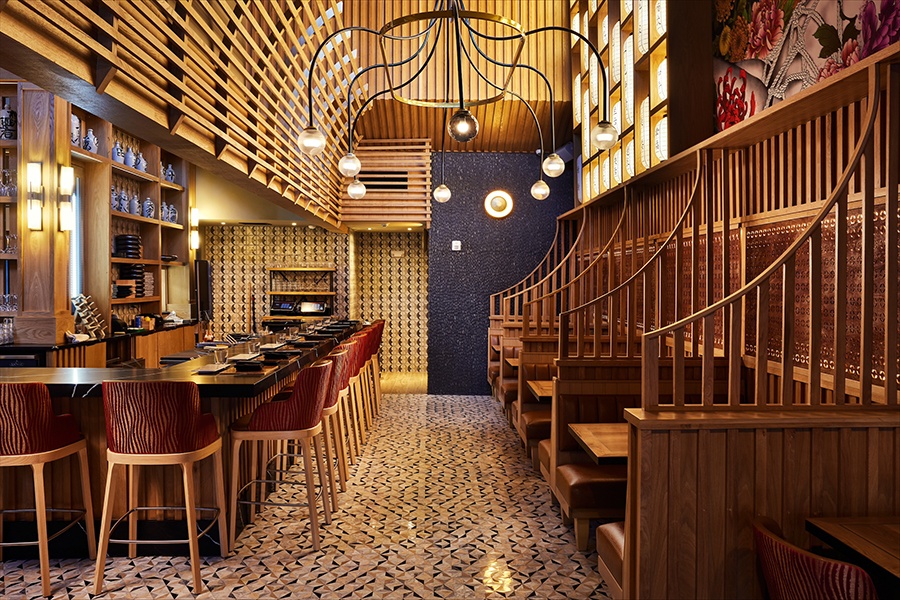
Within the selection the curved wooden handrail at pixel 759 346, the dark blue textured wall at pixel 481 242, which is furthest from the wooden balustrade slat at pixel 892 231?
the dark blue textured wall at pixel 481 242

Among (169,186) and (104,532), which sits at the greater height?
(169,186)

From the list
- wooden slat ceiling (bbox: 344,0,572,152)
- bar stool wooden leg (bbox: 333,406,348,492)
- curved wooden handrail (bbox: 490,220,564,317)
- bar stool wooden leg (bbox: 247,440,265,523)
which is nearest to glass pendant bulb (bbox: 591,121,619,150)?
bar stool wooden leg (bbox: 333,406,348,492)

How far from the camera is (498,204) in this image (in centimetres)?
934

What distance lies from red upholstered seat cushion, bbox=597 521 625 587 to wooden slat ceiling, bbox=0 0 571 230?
2967 mm

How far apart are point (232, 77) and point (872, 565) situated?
4.32m

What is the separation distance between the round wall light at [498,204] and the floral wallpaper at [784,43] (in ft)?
14.9

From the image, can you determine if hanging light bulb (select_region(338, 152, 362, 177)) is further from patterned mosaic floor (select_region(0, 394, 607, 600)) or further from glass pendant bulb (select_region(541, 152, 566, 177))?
patterned mosaic floor (select_region(0, 394, 607, 600))

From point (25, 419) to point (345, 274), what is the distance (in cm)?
751

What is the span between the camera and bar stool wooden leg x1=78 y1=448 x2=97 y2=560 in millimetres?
3344

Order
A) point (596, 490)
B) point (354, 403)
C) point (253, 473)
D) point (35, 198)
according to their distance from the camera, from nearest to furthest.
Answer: point (596, 490), point (253, 473), point (35, 198), point (354, 403)

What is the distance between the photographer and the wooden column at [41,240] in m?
5.66

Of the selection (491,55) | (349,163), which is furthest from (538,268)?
(349,163)

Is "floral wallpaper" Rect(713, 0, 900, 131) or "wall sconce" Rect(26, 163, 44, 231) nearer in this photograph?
"floral wallpaper" Rect(713, 0, 900, 131)

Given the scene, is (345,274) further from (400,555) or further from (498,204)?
(400,555)
